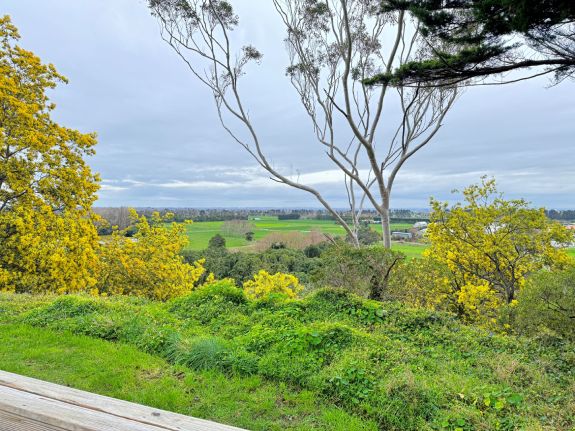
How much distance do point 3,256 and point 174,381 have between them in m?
7.20

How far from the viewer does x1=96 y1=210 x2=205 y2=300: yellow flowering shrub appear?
33.5 feet

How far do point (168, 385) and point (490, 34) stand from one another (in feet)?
15.6

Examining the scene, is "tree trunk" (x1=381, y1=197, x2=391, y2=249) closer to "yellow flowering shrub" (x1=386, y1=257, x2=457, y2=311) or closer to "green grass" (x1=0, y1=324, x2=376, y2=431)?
"yellow flowering shrub" (x1=386, y1=257, x2=457, y2=311)

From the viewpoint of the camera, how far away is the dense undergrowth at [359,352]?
2715 mm

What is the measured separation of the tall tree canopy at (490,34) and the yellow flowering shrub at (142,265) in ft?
28.2

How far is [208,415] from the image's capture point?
2.74m

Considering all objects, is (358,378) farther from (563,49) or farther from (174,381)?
(563,49)

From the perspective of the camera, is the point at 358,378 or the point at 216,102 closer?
the point at 358,378

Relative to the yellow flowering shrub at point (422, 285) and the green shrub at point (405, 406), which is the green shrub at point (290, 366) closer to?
the green shrub at point (405, 406)

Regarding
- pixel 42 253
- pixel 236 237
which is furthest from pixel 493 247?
pixel 236 237

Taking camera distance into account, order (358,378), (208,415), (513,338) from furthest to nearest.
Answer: (513,338), (358,378), (208,415)

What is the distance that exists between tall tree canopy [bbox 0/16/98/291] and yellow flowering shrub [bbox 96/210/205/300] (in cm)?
148

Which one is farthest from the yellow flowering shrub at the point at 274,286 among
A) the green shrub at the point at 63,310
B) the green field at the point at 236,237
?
the green field at the point at 236,237

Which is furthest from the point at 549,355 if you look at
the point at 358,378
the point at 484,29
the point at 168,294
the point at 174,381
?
the point at 168,294
